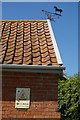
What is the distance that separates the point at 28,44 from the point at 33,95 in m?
1.90

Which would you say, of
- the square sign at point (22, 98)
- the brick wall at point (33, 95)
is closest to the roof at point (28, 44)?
the brick wall at point (33, 95)

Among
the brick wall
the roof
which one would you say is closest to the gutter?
the roof

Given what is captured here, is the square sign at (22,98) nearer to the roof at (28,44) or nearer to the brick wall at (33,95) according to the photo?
the brick wall at (33,95)

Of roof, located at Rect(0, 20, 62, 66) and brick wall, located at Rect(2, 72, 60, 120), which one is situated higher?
roof, located at Rect(0, 20, 62, 66)

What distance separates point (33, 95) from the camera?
324 inches

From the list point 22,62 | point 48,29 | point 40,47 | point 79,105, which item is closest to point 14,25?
point 48,29

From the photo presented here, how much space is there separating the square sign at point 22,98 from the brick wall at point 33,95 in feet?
0.25

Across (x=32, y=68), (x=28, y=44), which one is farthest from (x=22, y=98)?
(x=28, y=44)

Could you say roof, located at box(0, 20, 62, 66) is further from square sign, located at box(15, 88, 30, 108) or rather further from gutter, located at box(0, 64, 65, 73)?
square sign, located at box(15, 88, 30, 108)

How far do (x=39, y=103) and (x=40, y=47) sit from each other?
6.03ft

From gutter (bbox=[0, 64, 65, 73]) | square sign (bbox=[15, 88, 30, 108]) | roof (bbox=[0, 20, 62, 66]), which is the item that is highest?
roof (bbox=[0, 20, 62, 66])

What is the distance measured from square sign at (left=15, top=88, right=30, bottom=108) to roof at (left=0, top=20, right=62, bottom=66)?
66 cm

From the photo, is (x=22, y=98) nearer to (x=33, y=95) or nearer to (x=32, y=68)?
(x=33, y=95)

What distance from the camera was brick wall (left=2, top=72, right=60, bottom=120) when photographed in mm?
8141
